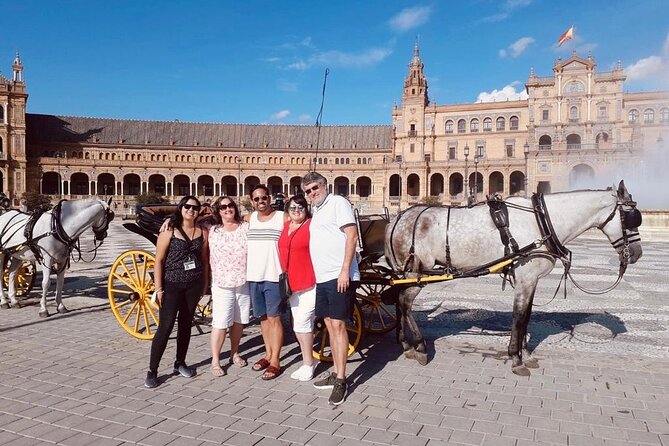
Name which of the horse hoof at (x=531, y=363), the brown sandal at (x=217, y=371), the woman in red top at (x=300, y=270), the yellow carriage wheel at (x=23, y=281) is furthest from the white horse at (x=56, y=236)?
the horse hoof at (x=531, y=363)

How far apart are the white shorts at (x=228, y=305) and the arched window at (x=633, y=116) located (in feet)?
257

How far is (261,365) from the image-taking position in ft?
17.8

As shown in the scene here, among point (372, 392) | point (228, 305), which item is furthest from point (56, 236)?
point (372, 392)

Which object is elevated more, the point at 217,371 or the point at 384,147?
the point at 384,147

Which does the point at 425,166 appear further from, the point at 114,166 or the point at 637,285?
the point at 637,285

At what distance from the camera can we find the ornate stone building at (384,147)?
67438 millimetres

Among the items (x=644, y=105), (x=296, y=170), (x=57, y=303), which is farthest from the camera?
(x=296, y=170)

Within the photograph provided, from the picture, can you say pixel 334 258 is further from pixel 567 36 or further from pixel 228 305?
pixel 567 36

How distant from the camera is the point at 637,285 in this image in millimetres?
10945

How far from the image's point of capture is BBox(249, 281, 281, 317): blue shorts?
207 inches

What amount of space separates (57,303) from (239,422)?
5807 millimetres

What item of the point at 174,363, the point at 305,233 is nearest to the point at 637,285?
the point at 305,233

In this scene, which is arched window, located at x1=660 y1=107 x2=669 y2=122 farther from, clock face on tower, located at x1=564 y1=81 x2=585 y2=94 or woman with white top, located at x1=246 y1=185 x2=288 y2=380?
woman with white top, located at x1=246 y1=185 x2=288 y2=380

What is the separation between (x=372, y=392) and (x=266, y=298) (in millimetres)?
1487
